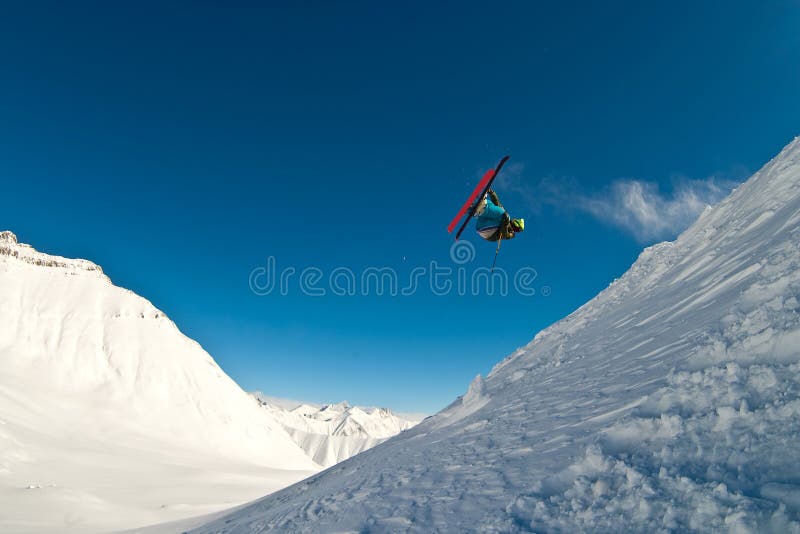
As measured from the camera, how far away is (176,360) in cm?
13175

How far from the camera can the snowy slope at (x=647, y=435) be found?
4758mm

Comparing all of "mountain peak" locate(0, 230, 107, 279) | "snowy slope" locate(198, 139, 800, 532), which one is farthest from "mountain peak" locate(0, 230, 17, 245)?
"snowy slope" locate(198, 139, 800, 532)

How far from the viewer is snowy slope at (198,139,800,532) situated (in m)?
4.76

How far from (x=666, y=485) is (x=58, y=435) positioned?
103 meters

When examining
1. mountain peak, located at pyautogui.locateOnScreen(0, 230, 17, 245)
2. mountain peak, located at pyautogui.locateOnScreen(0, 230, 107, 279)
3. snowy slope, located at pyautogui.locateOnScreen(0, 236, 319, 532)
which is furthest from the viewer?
mountain peak, located at pyautogui.locateOnScreen(0, 230, 17, 245)

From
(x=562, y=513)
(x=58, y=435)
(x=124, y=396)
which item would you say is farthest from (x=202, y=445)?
(x=562, y=513)

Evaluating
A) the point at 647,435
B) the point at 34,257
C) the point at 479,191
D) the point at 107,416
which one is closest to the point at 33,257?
the point at 34,257

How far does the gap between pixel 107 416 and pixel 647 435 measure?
4820 inches

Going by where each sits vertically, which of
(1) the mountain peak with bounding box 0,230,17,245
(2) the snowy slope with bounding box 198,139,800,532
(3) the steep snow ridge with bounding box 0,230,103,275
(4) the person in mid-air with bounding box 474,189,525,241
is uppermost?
(1) the mountain peak with bounding box 0,230,17,245

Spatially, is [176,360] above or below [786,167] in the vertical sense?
above

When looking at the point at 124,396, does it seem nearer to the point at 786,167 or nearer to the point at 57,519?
the point at 57,519

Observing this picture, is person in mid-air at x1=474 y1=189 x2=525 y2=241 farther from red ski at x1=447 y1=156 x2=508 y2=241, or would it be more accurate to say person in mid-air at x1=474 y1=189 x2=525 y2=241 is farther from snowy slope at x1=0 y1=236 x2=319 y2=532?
snowy slope at x1=0 y1=236 x2=319 y2=532

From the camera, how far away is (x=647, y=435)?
6.18 m

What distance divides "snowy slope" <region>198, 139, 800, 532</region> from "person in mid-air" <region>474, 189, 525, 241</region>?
5.33m
